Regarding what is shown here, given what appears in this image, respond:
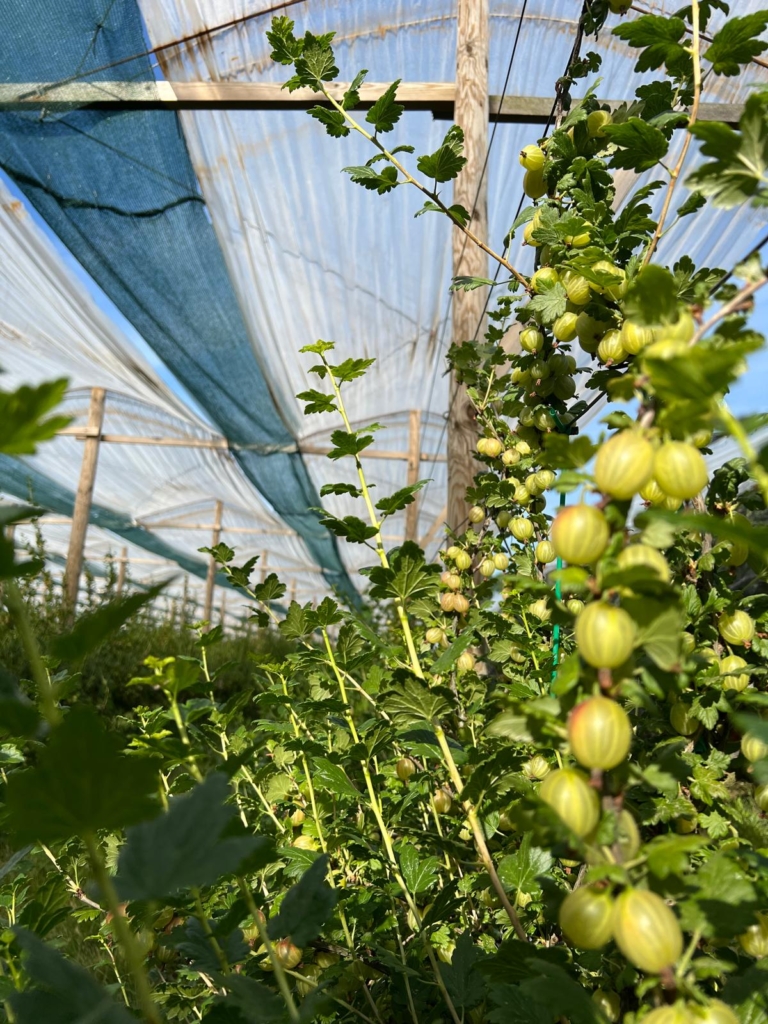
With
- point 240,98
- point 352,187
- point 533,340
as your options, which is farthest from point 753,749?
point 352,187

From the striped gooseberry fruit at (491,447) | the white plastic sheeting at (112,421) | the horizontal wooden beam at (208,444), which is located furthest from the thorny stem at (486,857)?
the horizontal wooden beam at (208,444)

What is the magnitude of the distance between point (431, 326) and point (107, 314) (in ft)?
7.04

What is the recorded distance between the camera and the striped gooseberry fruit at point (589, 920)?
0.28m

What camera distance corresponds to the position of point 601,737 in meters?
0.28

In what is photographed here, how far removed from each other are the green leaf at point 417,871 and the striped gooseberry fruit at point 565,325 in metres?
0.59

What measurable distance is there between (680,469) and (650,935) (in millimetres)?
192

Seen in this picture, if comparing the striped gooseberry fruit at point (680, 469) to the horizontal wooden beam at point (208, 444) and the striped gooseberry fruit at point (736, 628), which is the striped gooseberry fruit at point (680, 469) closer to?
the striped gooseberry fruit at point (736, 628)

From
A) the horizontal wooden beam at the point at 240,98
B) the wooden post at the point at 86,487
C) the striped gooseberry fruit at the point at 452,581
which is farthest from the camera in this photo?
the wooden post at the point at 86,487

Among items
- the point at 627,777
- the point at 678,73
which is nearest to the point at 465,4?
the point at 678,73

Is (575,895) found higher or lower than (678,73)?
lower

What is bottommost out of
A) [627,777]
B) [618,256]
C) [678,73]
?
[627,777]

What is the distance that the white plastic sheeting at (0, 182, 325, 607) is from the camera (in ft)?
13.3

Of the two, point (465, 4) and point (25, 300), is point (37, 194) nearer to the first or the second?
point (25, 300)

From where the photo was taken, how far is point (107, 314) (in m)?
4.41
